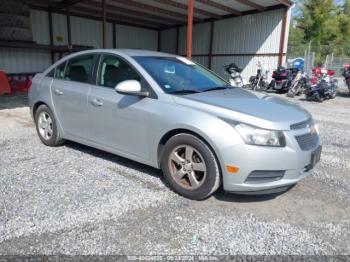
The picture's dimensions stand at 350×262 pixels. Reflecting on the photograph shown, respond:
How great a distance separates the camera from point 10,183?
10.8 feet

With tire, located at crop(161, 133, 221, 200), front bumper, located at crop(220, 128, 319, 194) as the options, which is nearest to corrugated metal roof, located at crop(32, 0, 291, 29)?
tire, located at crop(161, 133, 221, 200)

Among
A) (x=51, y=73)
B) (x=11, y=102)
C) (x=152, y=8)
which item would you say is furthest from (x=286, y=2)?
(x=51, y=73)

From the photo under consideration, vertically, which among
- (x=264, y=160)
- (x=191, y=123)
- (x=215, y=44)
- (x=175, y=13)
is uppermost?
(x=175, y=13)

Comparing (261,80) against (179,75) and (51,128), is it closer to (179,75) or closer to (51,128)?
(179,75)

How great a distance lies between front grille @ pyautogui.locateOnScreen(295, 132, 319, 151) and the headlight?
216 millimetres

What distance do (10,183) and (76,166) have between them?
0.79 meters

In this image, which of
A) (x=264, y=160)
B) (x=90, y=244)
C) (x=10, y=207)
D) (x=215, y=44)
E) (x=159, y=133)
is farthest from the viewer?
Answer: (x=215, y=44)

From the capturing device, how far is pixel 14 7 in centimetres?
1132

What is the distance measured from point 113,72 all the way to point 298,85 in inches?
405

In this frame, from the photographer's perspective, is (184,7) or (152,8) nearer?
(184,7)

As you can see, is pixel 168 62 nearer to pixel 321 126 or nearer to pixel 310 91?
pixel 321 126

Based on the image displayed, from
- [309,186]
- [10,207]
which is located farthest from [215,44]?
[10,207]

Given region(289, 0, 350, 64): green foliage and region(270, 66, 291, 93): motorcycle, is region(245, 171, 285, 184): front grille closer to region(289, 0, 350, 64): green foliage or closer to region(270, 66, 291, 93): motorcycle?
region(270, 66, 291, 93): motorcycle

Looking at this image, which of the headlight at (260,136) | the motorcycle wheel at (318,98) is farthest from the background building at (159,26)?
the headlight at (260,136)
